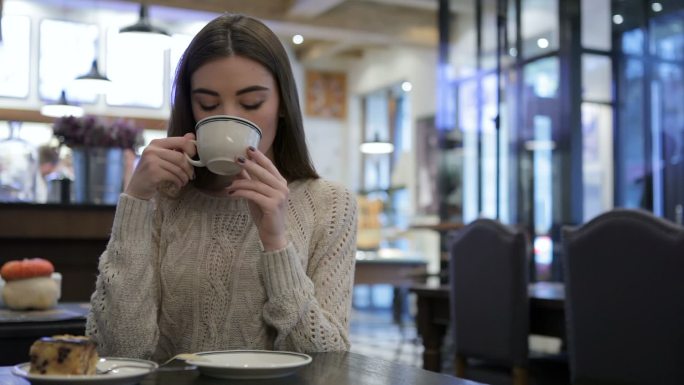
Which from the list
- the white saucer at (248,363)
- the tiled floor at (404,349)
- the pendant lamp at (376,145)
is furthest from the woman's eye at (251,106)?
the pendant lamp at (376,145)

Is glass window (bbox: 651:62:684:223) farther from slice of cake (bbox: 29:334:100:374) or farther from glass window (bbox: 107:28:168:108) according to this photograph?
glass window (bbox: 107:28:168:108)

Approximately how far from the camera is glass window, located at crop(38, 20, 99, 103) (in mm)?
11094

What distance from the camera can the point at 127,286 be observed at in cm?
120

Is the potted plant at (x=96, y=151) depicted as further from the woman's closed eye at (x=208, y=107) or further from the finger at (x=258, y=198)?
the finger at (x=258, y=198)

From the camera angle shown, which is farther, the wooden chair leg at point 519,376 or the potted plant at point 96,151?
the potted plant at point 96,151

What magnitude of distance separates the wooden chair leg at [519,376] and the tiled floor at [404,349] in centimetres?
5

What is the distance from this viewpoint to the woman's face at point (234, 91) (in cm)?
124

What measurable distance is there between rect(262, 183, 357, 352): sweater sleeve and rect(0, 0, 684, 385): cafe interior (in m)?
0.23

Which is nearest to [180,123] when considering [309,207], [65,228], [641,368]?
[309,207]

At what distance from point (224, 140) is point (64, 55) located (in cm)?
1091

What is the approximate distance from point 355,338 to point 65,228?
17.0ft

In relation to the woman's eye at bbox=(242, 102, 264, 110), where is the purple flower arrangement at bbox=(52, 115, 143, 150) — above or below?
above

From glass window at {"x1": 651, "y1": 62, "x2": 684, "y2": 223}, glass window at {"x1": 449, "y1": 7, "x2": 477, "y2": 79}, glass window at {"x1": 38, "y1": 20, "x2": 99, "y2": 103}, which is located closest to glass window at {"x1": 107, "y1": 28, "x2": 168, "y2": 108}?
glass window at {"x1": 38, "y1": 20, "x2": 99, "y2": 103}

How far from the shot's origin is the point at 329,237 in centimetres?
134
